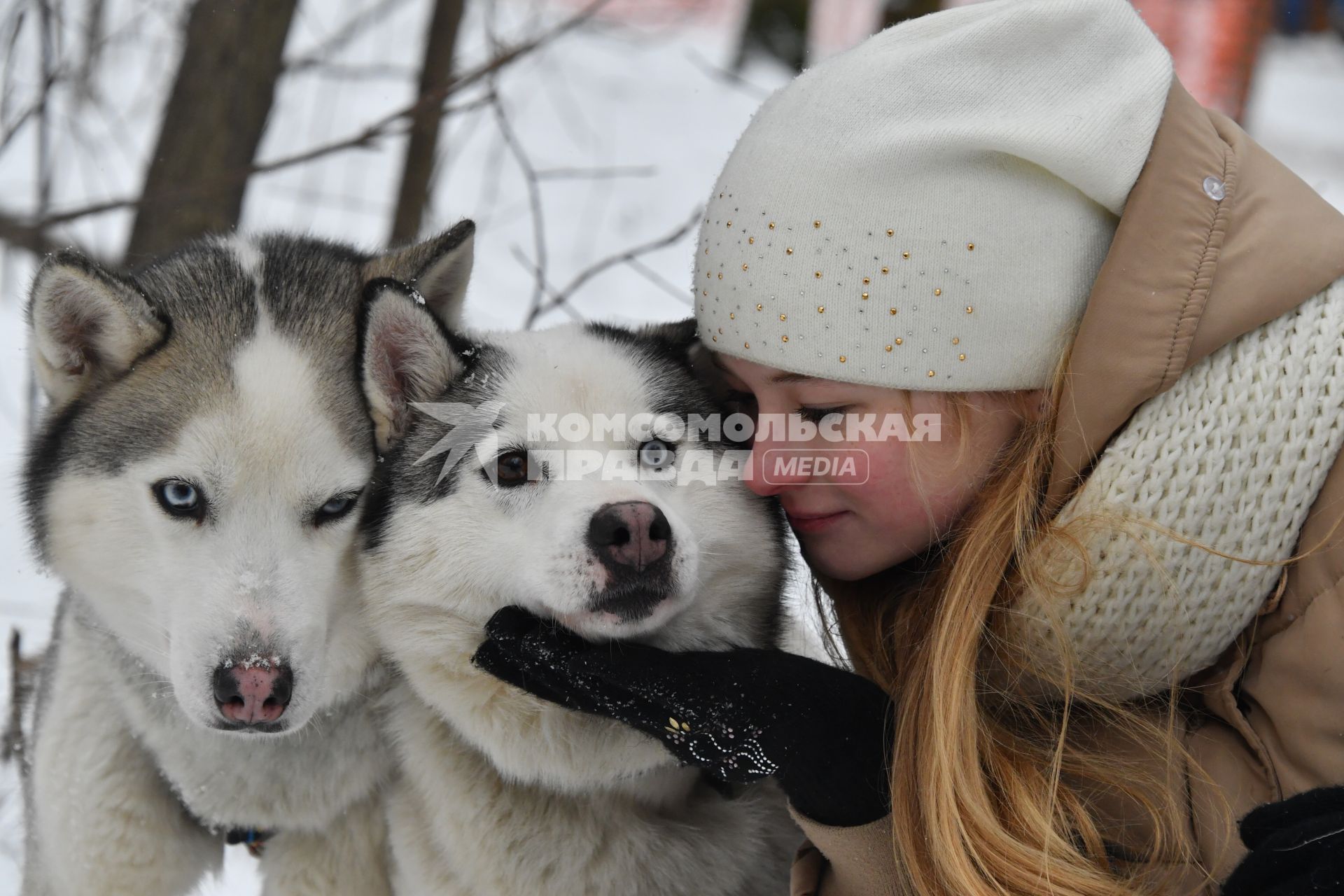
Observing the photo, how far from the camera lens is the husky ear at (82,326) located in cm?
197

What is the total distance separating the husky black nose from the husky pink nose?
21.0 inches

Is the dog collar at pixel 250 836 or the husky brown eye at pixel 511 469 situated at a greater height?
the husky brown eye at pixel 511 469

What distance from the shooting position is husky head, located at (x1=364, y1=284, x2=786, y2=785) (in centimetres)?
181

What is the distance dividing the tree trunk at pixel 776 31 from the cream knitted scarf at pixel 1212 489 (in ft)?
32.5

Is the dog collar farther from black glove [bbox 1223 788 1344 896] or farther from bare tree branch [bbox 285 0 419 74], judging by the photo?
bare tree branch [bbox 285 0 419 74]

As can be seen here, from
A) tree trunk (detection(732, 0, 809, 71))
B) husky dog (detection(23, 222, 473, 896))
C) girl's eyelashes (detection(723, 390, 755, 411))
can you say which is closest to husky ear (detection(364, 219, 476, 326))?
husky dog (detection(23, 222, 473, 896))

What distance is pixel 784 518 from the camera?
7.29 ft

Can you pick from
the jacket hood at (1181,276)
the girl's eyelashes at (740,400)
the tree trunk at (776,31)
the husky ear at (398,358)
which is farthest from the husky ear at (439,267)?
the tree trunk at (776,31)

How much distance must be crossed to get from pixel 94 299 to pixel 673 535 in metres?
1.11

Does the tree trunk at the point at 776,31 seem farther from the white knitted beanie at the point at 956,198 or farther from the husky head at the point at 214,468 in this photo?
the husky head at the point at 214,468

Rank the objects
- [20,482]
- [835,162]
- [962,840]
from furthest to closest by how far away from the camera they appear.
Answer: [20,482] → [835,162] → [962,840]

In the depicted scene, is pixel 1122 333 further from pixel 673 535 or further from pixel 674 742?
pixel 674 742

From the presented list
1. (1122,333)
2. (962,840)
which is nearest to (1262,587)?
(1122,333)

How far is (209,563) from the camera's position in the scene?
1844 mm
